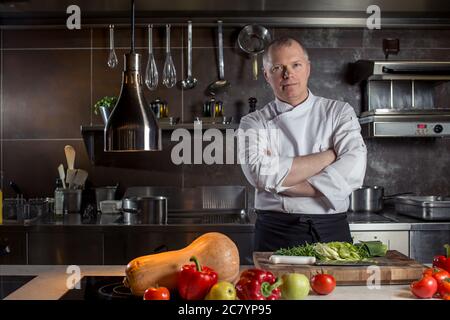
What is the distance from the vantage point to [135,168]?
13.4ft

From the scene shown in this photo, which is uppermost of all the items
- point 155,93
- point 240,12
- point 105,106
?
point 240,12

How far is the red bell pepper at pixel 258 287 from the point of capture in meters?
1.51

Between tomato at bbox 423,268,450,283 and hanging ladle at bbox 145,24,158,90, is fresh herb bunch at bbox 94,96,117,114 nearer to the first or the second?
hanging ladle at bbox 145,24,158,90

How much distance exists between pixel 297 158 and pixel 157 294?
1.08 m

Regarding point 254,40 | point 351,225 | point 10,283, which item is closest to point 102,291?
point 10,283

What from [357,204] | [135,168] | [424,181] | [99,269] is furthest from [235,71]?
[99,269]

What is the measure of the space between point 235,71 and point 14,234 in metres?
1.74

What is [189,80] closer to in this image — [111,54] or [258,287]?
[111,54]

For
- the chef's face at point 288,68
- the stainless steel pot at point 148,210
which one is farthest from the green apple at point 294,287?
the stainless steel pot at point 148,210

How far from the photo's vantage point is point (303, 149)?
8.63 ft

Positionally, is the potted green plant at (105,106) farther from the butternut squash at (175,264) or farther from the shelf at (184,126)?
the butternut squash at (175,264)

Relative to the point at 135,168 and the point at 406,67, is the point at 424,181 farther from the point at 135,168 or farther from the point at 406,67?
the point at 135,168

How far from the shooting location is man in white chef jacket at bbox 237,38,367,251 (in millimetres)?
2420

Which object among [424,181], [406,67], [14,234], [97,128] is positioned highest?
[406,67]
